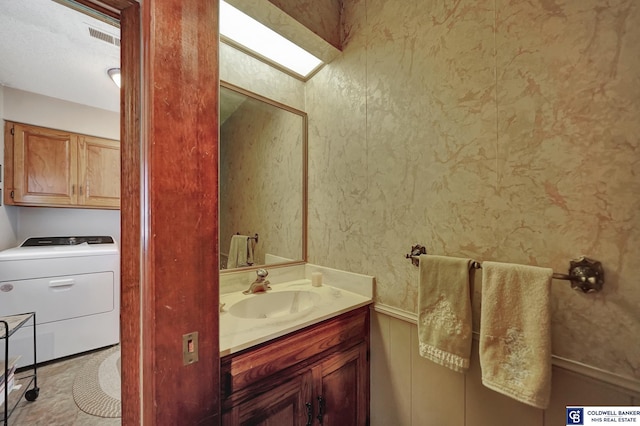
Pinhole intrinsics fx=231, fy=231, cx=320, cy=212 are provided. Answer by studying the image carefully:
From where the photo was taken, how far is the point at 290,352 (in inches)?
35.8

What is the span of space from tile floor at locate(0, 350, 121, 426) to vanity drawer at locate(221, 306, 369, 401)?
1445 millimetres

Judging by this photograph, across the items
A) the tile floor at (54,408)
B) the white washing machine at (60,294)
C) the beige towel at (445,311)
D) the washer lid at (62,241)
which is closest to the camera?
the beige towel at (445,311)

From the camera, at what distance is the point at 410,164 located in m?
1.10

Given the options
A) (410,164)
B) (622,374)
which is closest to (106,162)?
(410,164)

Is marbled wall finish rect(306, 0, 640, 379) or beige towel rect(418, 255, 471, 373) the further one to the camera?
beige towel rect(418, 255, 471, 373)

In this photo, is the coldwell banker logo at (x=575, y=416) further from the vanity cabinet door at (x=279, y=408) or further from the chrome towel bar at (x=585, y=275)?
the vanity cabinet door at (x=279, y=408)

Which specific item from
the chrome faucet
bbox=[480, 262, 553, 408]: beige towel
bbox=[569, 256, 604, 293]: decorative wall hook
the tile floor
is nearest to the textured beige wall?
bbox=[480, 262, 553, 408]: beige towel

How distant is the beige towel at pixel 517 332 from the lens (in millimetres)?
704

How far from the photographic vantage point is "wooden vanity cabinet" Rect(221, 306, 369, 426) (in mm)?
786

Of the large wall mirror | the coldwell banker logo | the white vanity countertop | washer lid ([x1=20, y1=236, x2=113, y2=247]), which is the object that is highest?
the large wall mirror

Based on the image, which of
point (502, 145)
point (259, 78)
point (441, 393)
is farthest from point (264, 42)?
point (441, 393)

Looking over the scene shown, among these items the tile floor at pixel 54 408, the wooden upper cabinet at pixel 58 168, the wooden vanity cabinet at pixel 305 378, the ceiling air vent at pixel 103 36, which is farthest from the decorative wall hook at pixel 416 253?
the wooden upper cabinet at pixel 58 168

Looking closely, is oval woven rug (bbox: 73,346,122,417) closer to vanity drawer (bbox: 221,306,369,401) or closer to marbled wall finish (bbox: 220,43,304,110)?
vanity drawer (bbox: 221,306,369,401)

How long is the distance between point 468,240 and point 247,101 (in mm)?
1397
